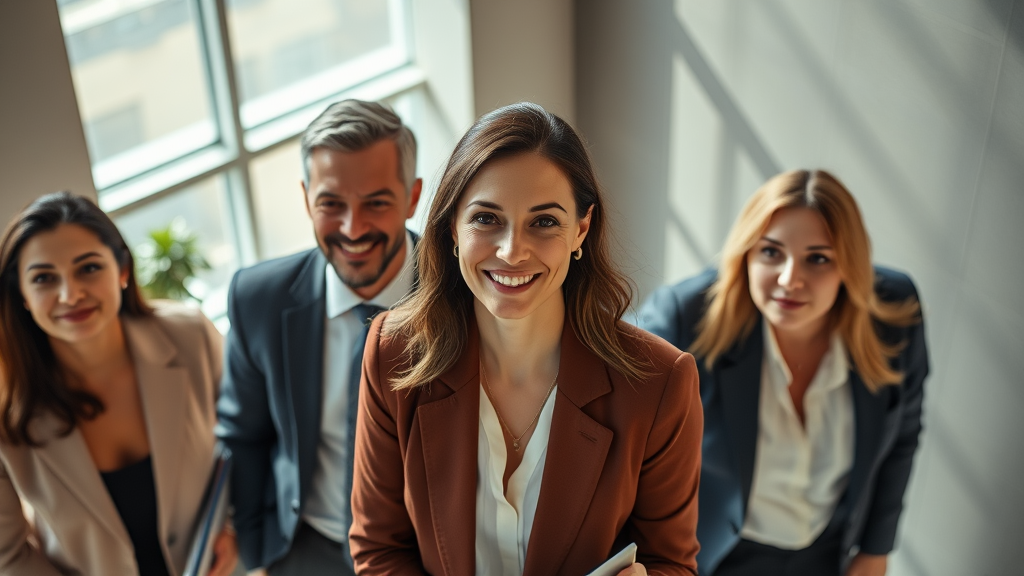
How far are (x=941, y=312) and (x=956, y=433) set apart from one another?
0.42 meters

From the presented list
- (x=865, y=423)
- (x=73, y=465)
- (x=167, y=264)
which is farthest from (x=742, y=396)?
(x=167, y=264)

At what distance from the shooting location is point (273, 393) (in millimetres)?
2703

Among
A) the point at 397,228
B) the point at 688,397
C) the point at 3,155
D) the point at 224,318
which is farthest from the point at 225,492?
the point at 224,318

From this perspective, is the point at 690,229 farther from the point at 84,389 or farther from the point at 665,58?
the point at 84,389

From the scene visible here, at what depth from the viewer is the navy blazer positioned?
2.85m

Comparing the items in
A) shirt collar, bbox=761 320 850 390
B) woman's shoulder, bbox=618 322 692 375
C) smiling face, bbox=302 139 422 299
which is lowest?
shirt collar, bbox=761 320 850 390

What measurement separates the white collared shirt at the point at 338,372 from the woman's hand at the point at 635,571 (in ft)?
3.08

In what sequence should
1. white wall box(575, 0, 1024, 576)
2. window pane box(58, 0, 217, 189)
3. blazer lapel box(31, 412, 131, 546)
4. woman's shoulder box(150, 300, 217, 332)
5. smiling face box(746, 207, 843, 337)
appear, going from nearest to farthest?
blazer lapel box(31, 412, 131, 546) → smiling face box(746, 207, 843, 337) → woman's shoulder box(150, 300, 217, 332) → white wall box(575, 0, 1024, 576) → window pane box(58, 0, 217, 189)

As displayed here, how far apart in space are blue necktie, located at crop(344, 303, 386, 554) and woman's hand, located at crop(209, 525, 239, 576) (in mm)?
430

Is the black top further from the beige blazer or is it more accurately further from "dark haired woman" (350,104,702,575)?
"dark haired woman" (350,104,702,575)

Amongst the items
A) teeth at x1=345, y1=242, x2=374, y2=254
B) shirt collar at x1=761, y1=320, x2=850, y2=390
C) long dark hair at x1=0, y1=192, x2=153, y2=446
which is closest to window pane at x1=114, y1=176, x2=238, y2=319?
long dark hair at x1=0, y1=192, x2=153, y2=446

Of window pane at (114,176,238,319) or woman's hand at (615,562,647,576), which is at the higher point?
window pane at (114,176,238,319)

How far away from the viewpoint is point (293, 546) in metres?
2.85

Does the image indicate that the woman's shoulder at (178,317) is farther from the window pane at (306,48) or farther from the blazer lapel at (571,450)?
the window pane at (306,48)
